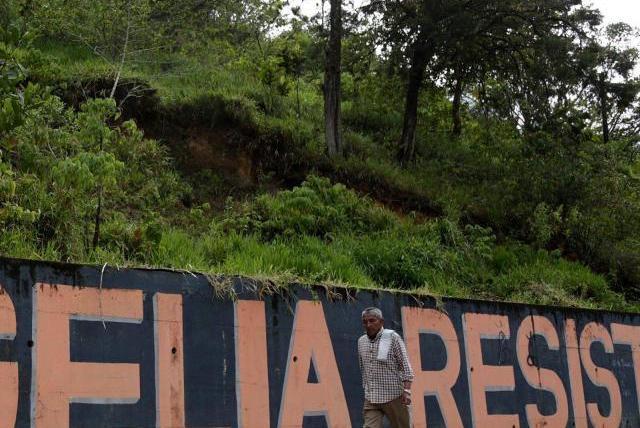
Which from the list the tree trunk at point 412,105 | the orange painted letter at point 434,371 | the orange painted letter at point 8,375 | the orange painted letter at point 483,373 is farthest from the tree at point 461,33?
the orange painted letter at point 8,375

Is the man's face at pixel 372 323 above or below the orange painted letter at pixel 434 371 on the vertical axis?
above

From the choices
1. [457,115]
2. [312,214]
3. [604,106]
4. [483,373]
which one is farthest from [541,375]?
[457,115]

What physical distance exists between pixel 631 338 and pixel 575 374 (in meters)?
1.73

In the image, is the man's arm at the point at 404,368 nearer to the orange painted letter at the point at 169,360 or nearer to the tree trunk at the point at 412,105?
the orange painted letter at the point at 169,360

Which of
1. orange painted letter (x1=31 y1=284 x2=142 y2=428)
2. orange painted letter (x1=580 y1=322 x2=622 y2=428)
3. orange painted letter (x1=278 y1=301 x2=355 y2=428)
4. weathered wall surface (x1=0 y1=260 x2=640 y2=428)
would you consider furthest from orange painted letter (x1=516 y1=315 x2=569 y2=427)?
orange painted letter (x1=31 y1=284 x2=142 y2=428)

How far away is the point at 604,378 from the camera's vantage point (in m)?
12.0

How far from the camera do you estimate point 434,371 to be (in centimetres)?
974

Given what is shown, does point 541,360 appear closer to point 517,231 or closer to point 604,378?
point 604,378

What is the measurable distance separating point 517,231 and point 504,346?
5450mm

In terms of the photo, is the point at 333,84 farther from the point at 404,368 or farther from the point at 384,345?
the point at 404,368

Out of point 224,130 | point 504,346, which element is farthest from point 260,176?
point 504,346

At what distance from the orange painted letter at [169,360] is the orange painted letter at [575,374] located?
21.1 feet

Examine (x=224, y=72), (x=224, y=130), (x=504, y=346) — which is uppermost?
(x=224, y=72)

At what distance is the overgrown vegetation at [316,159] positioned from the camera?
34.0 feet
